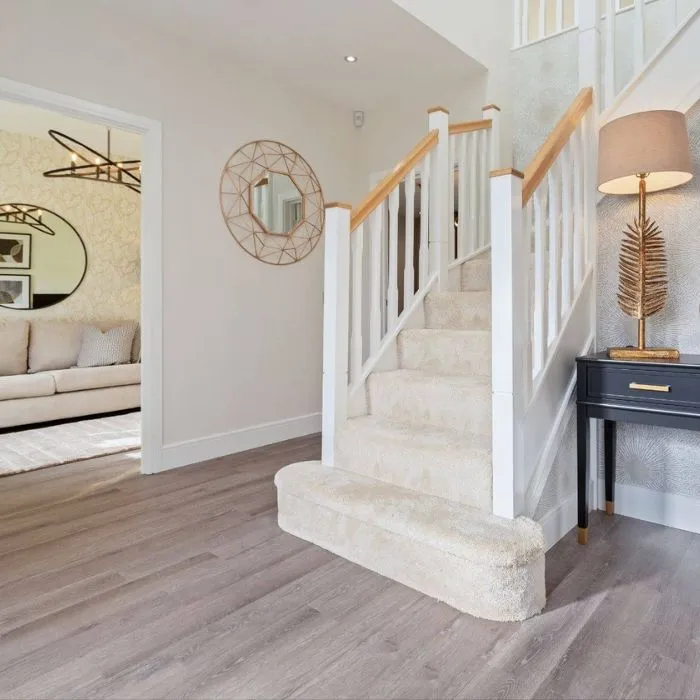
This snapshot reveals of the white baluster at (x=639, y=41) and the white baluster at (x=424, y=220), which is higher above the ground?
the white baluster at (x=639, y=41)

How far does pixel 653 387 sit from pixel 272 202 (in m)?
2.80

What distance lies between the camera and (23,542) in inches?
86.5

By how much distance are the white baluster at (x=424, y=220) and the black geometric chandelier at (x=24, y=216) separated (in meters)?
4.35

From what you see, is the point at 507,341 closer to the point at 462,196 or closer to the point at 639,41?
the point at 639,41

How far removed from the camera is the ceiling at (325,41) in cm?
295

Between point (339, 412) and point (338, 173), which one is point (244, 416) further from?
point (338, 173)

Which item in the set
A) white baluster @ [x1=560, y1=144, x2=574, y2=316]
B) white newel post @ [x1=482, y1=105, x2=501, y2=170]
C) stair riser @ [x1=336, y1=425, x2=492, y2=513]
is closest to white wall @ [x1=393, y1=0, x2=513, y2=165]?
white newel post @ [x1=482, y1=105, x2=501, y2=170]

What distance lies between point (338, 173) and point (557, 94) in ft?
5.74

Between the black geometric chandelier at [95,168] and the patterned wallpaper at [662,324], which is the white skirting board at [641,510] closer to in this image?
the patterned wallpaper at [662,324]

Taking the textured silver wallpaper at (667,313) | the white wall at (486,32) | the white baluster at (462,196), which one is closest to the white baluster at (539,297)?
the textured silver wallpaper at (667,313)

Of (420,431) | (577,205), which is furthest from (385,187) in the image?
(420,431)

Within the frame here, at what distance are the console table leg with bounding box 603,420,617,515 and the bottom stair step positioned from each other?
93 centimetres

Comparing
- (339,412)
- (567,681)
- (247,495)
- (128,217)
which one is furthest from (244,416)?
(128,217)

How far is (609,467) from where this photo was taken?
246 cm
